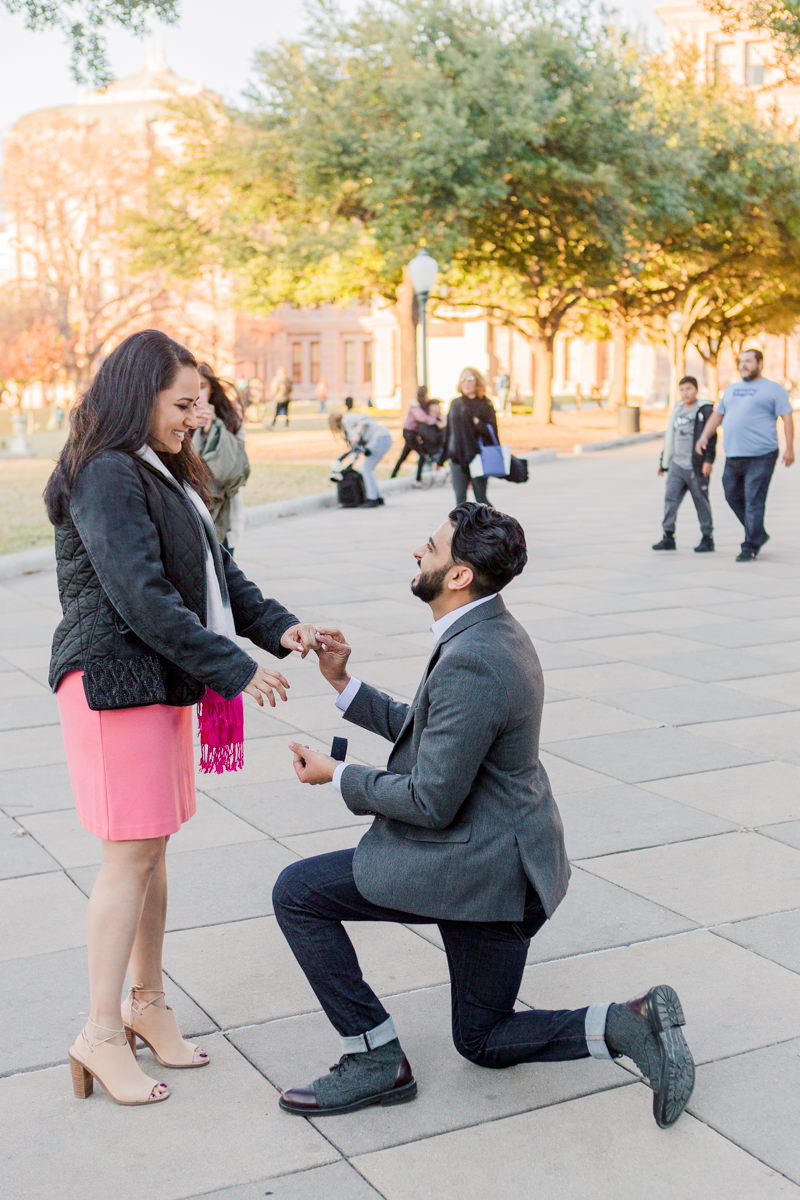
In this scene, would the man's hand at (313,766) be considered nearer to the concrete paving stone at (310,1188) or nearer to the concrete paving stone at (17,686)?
the concrete paving stone at (310,1188)

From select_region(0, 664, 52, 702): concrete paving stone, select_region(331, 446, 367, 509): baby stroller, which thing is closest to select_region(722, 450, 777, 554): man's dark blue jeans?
select_region(331, 446, 367, 509): baby stroller

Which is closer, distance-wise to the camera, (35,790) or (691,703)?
(35,790)

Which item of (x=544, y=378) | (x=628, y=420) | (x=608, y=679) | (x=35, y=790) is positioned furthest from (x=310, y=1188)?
(x=544, y=378)

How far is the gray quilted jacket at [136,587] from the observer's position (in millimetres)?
2947

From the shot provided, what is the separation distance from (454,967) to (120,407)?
1.49m

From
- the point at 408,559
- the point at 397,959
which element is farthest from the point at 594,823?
the point at 408,559

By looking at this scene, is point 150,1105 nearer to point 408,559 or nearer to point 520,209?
point 408,559

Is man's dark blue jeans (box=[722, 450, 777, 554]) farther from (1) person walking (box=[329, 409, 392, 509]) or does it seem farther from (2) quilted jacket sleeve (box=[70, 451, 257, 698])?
(2) quilted jacket sleeve (box=[70, 451, 257, 698])

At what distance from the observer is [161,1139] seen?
9.68 feet

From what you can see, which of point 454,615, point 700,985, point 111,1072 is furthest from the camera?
point 700,985

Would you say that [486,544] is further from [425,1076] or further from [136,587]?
[425,1076]

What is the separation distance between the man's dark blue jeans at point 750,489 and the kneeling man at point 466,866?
374 inches

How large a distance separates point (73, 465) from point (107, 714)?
56 cm

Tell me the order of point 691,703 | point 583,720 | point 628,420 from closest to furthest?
point 583,720, point 691,703, point 628,420
